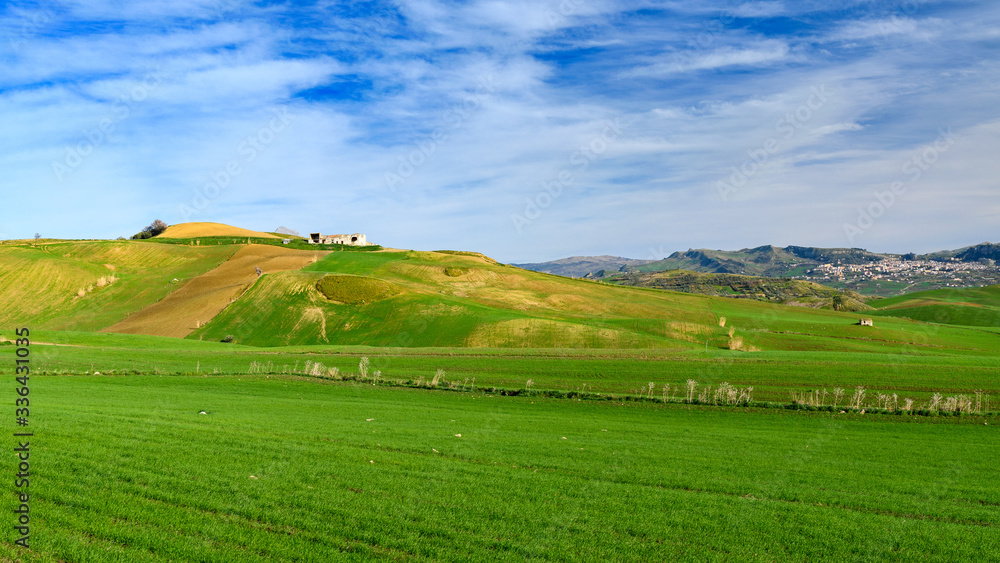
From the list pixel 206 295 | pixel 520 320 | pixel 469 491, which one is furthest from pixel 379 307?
pixel 469 491

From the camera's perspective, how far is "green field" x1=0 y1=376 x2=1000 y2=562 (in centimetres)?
1133

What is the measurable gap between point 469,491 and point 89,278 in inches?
4736

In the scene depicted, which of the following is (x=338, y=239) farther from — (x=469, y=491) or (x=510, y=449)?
(x=469, y=491)

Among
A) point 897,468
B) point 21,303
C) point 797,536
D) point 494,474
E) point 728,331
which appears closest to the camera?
point 797,536

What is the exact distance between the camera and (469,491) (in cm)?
1511

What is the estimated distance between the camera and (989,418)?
36500 mm

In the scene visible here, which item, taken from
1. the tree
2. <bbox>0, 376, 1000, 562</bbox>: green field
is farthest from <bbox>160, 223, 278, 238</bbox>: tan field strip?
<bbox>0, 376, 1000, 562</bbox>: green field

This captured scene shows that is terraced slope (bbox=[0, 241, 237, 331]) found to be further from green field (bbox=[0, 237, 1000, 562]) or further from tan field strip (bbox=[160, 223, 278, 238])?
tan field strip (bbox=[160, 223, 278, 238])

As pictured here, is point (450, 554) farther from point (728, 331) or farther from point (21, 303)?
point (21, 303)

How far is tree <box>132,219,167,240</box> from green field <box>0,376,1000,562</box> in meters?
176

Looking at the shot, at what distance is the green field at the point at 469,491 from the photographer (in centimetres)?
1133

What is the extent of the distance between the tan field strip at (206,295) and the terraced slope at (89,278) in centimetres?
425

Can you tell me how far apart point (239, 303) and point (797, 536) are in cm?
8966

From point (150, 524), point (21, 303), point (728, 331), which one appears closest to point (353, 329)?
point (728, 331)
